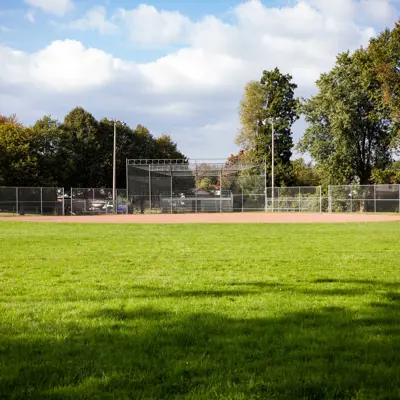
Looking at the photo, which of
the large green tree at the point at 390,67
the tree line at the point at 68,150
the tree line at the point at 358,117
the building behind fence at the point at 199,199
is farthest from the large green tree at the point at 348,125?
the tree line at the point at 68,150

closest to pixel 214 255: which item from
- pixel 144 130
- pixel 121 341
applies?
pixel 121 341

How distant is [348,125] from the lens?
4253 cm

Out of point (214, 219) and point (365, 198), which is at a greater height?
point (365, 198)

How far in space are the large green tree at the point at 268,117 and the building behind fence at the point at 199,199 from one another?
1208cm

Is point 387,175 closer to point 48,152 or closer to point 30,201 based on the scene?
point 30,201

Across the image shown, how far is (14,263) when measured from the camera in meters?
9.32

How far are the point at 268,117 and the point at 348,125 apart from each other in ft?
57.4

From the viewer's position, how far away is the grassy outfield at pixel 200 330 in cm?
333

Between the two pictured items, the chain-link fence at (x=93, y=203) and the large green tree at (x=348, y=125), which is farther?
the large green tree at (x=348, y=125)

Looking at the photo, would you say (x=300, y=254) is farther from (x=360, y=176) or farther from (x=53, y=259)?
(x=360, y=176)

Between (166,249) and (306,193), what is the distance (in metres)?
32.8

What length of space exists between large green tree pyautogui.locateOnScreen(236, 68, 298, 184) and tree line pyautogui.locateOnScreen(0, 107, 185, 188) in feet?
44.1

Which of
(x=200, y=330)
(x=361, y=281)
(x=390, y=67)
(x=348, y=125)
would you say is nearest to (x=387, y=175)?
(x=348, y=125)

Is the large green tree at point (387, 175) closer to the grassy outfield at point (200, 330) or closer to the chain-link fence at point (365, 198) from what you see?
the chain-link fence at point (365, 198)
